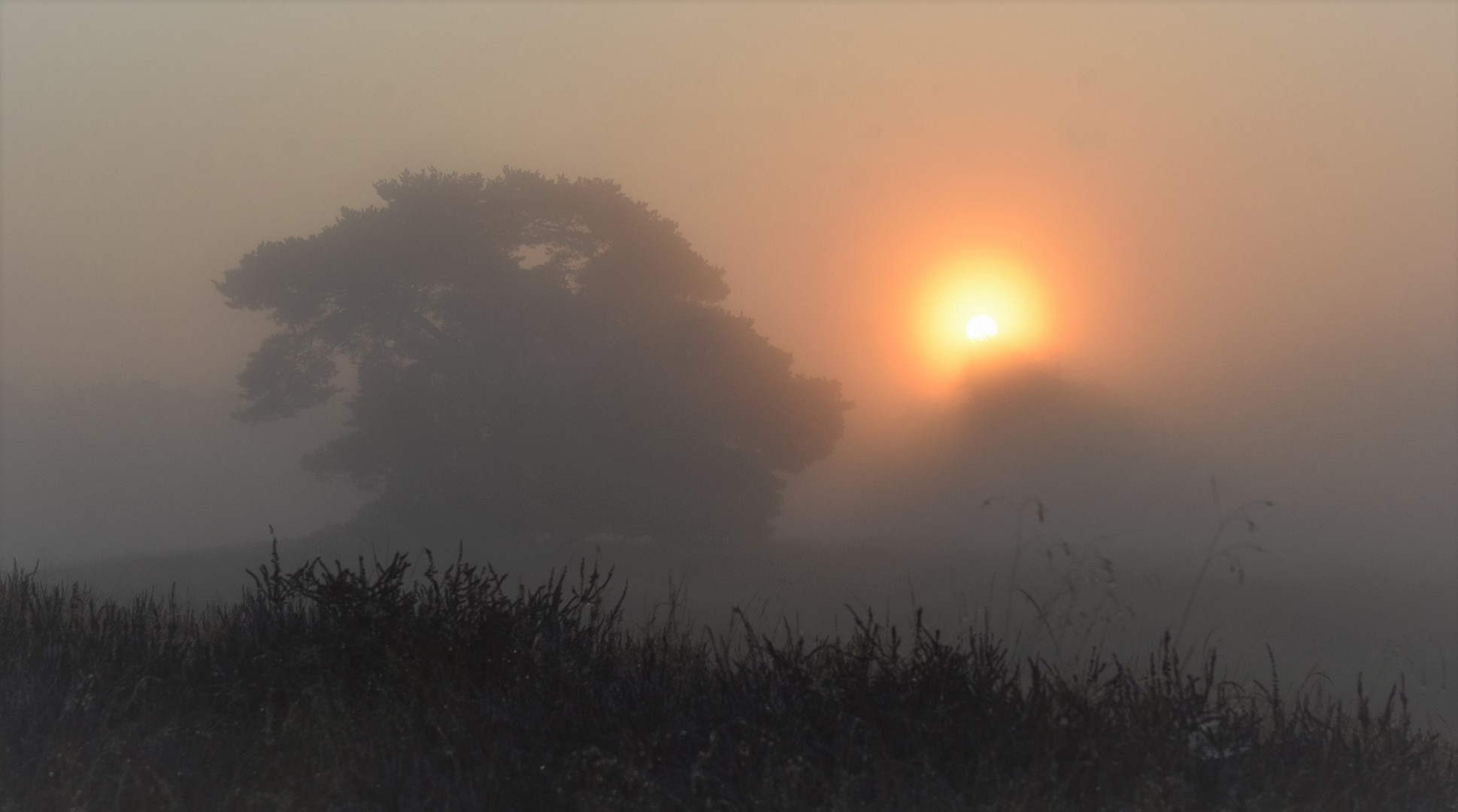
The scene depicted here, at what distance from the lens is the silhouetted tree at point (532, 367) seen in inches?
1072

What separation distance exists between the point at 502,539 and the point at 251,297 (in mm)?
9750

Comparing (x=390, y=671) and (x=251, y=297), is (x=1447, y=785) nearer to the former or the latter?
(x=390, y=671)

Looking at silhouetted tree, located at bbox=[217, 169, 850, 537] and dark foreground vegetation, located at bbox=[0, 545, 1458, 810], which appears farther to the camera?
silhouetted tree, located at bbox=[217, 169, 850, 537]

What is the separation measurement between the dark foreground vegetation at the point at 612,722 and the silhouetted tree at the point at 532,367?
20.4 m

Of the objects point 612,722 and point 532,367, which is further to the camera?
point 532,367

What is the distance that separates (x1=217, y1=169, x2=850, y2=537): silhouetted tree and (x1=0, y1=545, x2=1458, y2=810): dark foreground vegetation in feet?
66.9

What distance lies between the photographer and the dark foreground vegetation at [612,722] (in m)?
4.20

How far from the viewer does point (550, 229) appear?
30.8 metres

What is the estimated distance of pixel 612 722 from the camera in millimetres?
4645

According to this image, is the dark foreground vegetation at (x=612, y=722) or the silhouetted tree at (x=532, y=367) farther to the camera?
the silhouetted tree at (x=532, y=367)

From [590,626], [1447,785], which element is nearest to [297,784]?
[590,626]

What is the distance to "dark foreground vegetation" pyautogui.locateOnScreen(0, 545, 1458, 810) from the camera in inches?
165

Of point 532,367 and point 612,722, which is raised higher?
point 532,367

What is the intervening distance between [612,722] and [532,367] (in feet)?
81.5
